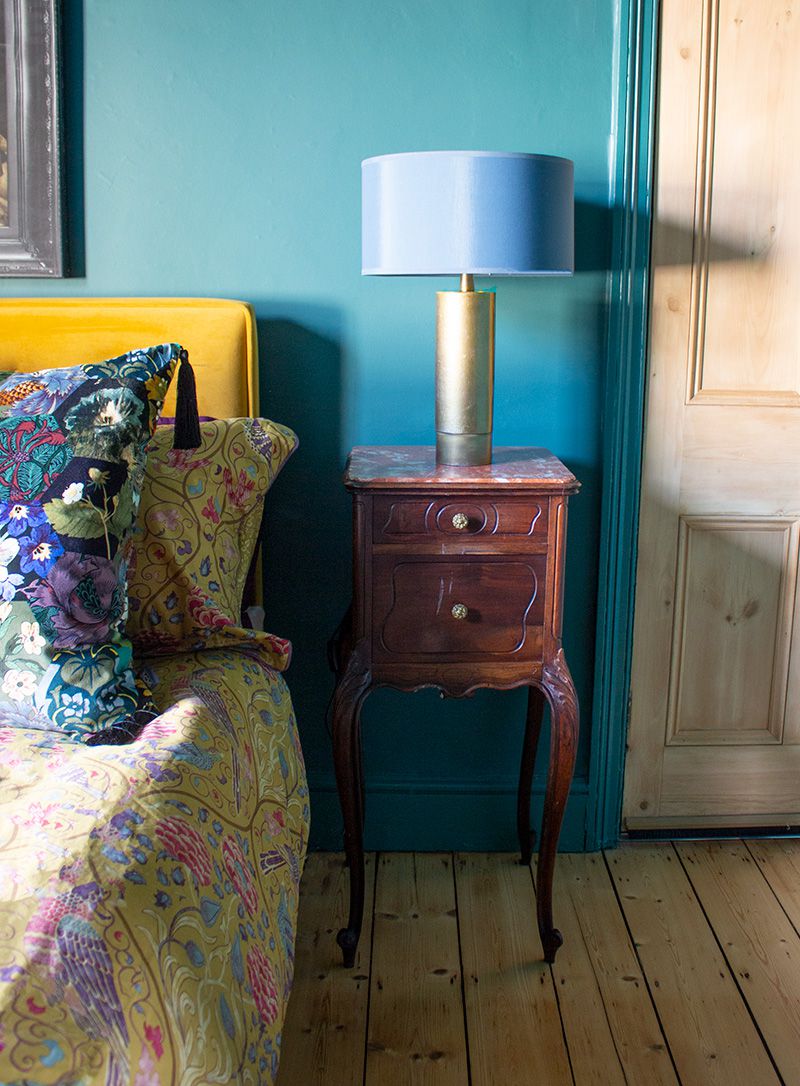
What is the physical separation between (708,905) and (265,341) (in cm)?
148

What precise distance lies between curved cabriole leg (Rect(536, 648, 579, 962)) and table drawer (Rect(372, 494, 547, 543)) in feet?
0.82

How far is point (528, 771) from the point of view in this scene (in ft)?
7.47

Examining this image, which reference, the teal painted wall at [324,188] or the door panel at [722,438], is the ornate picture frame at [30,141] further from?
the door panel at [722,438]

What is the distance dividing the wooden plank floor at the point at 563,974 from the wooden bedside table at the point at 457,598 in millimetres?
106

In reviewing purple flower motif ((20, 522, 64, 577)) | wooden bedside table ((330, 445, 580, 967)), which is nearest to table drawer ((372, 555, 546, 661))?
wooden bedside table ((330, 445, 580, 967))

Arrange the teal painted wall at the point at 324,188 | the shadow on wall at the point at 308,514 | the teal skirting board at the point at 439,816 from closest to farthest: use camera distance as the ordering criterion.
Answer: the teal painted wall at the point at 324,188
the shadow on wall at the point at 308,514
the teal skirting board at the point at 439,816

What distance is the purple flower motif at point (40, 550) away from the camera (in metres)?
1.39

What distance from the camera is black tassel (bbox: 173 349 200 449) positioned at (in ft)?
5.51

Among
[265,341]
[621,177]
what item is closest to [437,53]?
[621,177]

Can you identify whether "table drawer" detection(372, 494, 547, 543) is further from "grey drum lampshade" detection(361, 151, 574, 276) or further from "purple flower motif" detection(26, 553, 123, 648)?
"purple flower motif" detection(26, 553, 123, 648)

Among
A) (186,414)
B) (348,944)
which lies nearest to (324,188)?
(186,414)

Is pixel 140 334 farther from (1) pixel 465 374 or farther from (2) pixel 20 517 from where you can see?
(2) pixel 20 517

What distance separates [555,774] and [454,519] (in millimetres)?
521

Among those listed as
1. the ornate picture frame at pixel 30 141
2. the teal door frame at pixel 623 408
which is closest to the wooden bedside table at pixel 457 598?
the teal door frame at pixel 623 408
